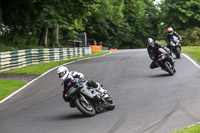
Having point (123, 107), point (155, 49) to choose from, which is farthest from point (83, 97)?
point (155, 49)

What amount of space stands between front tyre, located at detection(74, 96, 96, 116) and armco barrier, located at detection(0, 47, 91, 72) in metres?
13.7

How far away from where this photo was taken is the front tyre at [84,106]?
9588 mm

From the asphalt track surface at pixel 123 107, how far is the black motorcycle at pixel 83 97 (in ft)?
0.72

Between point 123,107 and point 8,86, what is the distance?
800 cm

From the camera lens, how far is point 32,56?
89.4 ft

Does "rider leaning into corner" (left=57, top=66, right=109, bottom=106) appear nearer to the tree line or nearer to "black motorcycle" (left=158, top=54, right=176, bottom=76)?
"black motorcycle" (left=158, top=54, right=176, bottom=76)

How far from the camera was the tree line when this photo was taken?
29.7 metres

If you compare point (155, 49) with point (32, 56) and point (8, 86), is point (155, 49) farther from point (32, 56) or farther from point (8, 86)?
point (32, 56)

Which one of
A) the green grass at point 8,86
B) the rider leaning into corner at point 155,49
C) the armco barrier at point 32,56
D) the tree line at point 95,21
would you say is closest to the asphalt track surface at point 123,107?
the green grass at point 8,86

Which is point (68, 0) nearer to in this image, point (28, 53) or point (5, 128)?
point (28, 53)

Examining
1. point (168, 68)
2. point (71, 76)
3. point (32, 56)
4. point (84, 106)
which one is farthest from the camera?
point (32, 56)

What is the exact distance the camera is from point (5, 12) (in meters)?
30.2

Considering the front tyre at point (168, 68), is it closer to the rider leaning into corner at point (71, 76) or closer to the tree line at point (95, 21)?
the rider leaning into corner at point (71, 76)

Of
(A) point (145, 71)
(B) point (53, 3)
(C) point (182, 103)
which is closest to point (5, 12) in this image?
(B) point (53, 3)
